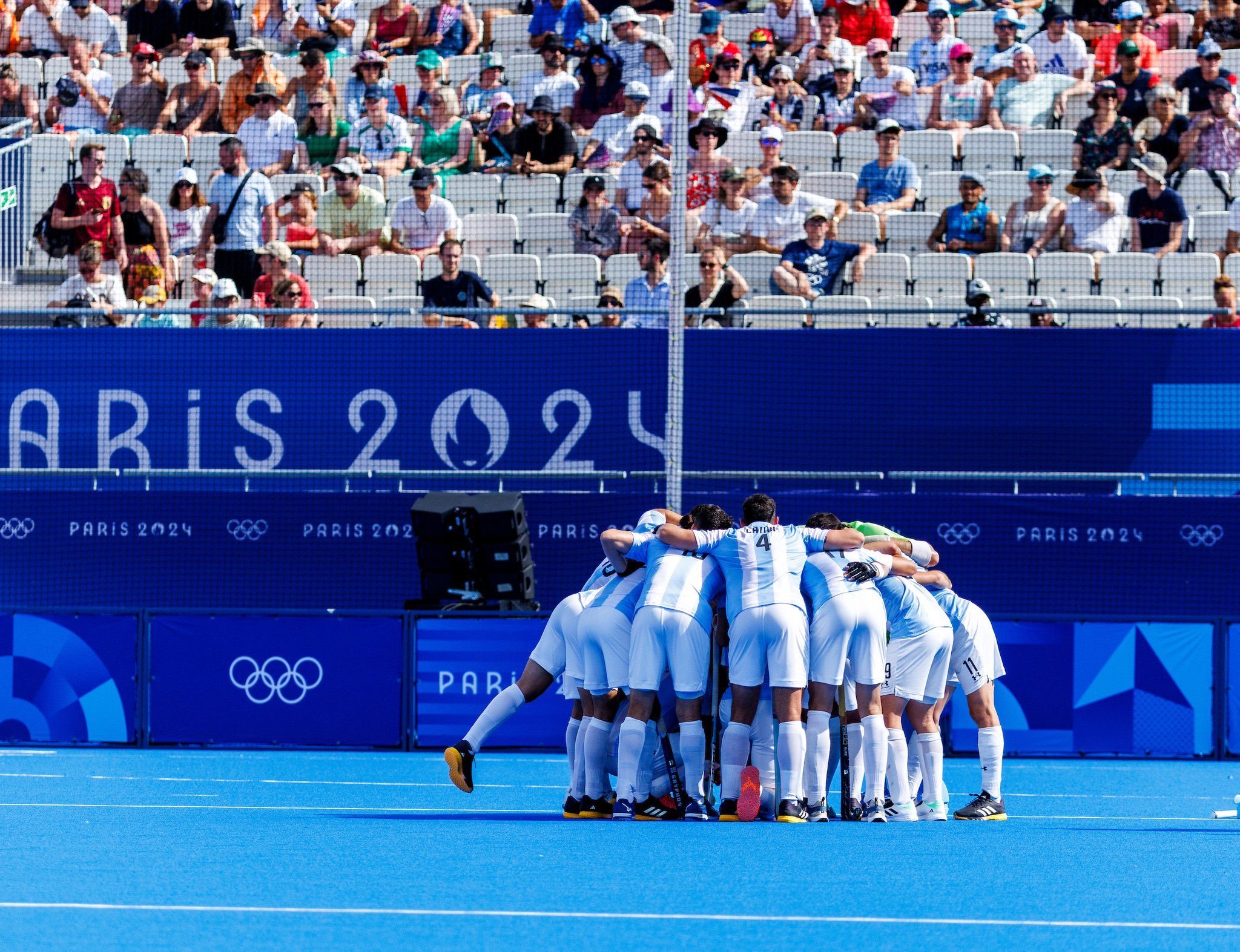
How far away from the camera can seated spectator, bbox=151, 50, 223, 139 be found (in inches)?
695

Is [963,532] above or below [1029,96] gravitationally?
below

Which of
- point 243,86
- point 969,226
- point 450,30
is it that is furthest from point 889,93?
point 243,86

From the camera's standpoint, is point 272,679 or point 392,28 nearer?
point 272,679

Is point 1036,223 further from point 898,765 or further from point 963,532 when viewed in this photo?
point 898,765

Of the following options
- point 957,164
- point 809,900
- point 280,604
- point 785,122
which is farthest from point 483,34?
point 809,900

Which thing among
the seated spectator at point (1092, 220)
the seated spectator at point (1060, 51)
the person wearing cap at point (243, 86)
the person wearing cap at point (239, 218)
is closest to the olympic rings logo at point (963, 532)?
the seated spectator at point (1092, 220)

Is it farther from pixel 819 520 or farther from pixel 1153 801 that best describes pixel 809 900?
pixel 1153 801

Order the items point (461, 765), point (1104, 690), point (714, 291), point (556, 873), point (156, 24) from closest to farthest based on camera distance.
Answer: point (556, 873) → point (461, 765) → point (1104, 690) → point (714, 291) → point (156, 24)

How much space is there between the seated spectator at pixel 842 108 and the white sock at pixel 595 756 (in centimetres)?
825

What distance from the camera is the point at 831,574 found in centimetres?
1000

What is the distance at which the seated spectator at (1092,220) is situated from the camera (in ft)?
50.5

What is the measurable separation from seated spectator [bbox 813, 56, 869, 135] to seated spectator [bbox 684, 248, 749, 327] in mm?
2436

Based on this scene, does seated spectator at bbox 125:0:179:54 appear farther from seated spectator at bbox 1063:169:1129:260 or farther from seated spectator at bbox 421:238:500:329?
seated spectator at bbox 1063:169:1129:260

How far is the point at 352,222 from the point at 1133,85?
673cm
